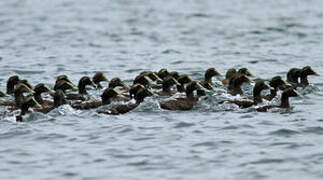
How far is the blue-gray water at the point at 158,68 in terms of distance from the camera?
14.8 m

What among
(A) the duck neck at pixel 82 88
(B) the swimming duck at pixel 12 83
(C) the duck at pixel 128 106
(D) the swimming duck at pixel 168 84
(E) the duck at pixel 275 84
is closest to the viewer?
(C) the duck at pixel 128 106

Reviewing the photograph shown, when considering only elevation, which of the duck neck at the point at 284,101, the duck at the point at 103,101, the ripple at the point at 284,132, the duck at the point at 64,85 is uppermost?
the duck at the point at 64,85

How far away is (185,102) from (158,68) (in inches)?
315

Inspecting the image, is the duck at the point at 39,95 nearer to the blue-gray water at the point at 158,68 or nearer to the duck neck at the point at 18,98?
the duck neck at the point at 18,98

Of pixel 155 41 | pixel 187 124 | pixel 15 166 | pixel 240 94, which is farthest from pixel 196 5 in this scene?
pixel 15 166

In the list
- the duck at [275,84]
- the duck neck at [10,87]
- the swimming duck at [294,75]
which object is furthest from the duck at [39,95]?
the swimming duck at [294,75]

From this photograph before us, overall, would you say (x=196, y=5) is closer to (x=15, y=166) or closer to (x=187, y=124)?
(x=187, y=124)

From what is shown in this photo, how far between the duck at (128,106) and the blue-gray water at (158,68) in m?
0.22

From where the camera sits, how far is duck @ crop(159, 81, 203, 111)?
19.2 meters

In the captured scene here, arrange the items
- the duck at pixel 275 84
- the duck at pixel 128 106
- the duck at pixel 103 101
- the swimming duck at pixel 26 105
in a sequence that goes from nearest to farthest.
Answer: the swimming duck at pixel 26 105
the duck at pixel 128 106
the duck at pixel 103 101
the duck at pixel 275 84

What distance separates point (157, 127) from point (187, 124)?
0.67 meters

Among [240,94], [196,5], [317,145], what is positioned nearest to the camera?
[317,145]

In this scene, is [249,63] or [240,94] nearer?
[240,94]

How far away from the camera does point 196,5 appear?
48875mm
